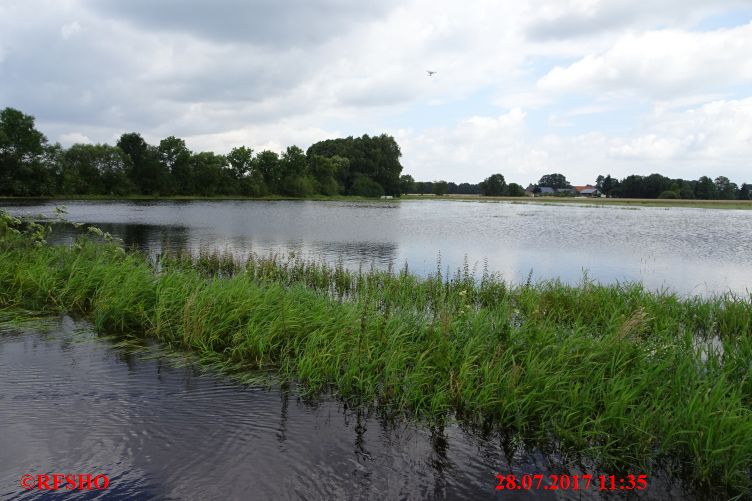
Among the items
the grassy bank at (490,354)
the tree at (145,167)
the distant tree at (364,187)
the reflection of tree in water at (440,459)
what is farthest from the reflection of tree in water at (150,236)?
the distant tree at (364,187)

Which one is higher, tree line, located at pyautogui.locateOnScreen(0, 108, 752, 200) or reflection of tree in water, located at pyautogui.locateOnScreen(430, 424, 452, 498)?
tree line, located at pyautogui.locateOnScreen(0, 108, 752, 200)

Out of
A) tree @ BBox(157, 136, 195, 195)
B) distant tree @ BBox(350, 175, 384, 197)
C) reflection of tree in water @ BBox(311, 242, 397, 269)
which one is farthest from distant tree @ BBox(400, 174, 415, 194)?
reflection of tree in water @ BBox(311, 242, 397, 269)

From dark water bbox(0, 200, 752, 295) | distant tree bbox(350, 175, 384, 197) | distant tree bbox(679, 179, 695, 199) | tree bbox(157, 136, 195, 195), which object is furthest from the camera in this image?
distant tree bbox(679, 179, 695, 199)

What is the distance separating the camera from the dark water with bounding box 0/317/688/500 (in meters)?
5.25

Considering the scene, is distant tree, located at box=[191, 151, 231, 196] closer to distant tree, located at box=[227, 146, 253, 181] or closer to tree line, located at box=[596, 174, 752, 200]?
distant tree, located at box=[227, 146, 253, 181]

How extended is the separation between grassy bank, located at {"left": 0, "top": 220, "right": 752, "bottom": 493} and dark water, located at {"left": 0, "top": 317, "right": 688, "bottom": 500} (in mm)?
486

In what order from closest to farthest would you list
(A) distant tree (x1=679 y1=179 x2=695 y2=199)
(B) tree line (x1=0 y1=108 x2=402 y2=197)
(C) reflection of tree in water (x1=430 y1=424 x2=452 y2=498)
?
(C) reflection of tree in water (x1=430 y1=424 x2=452 y2=498), (B) tree line (x1=0 y1=108 x2=402 y2=197), (A) distant tree (x1=679 y1=179 x2=695 y2=199)

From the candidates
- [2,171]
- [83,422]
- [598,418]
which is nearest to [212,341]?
[83,422]

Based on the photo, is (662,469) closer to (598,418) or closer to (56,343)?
(598,418)

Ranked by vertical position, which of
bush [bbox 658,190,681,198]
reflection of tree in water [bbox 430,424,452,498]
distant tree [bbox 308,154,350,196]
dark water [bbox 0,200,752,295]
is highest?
distant tree [bbox 308,154,350,196]

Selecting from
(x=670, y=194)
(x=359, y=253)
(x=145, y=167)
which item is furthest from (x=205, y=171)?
(x=670, y=194)

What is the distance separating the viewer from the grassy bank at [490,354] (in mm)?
5898

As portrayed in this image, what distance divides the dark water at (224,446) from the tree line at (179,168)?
101427mm

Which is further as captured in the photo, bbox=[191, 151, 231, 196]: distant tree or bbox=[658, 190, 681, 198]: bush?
bbox=[658, 190, 681, 198]: bush
